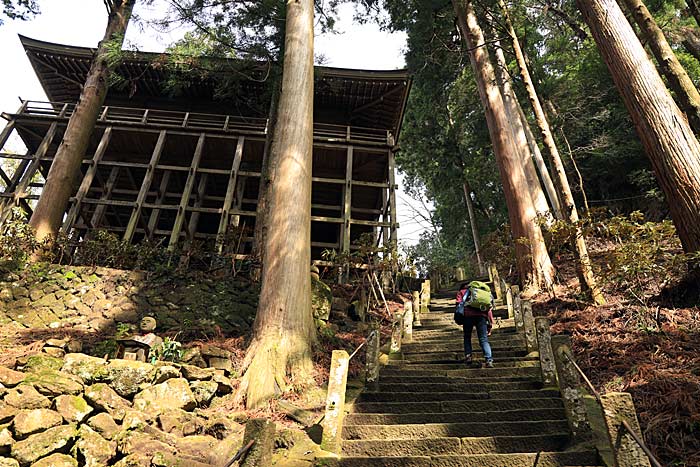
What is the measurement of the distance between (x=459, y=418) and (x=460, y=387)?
749mm

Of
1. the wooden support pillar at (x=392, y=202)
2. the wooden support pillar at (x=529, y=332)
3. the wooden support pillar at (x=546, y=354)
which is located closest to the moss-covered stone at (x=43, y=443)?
the wooden support pillar at (x=546, y=354)

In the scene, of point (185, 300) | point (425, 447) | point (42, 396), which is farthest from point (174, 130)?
point (425, 447)

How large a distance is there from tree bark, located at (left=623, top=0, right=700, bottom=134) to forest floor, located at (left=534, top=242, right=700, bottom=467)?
233 centimetres

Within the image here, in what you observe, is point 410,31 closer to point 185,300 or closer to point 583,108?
point 583,108

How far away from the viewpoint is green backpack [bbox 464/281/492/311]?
5.45 metres

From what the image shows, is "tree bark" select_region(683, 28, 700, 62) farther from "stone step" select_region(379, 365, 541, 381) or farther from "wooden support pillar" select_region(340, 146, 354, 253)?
"stone step" select_region(379, 365, 541, 381)

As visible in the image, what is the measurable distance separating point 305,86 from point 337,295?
16.0ft

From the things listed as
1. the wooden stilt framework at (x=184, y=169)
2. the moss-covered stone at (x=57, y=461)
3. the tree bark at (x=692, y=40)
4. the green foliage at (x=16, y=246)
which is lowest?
the moss-covered stone at (x=57, y=461)

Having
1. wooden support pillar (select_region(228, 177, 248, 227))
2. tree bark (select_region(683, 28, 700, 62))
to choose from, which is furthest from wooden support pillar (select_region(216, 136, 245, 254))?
tree bark (select_region(683, 28, 700, 62))

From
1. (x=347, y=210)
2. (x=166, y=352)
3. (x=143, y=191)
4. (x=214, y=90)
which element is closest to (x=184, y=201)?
(x=143, y=191)

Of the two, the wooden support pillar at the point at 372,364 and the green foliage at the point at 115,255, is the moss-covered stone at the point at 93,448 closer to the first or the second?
the wooden support pillar at the point at 372,364

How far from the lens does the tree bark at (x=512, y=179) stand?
887 cm

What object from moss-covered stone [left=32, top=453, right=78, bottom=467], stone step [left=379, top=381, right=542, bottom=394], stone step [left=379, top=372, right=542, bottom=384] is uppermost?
stone step [left=379, top=372, right=542, bottom=384]

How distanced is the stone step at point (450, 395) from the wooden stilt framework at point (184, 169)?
6.83 metres
